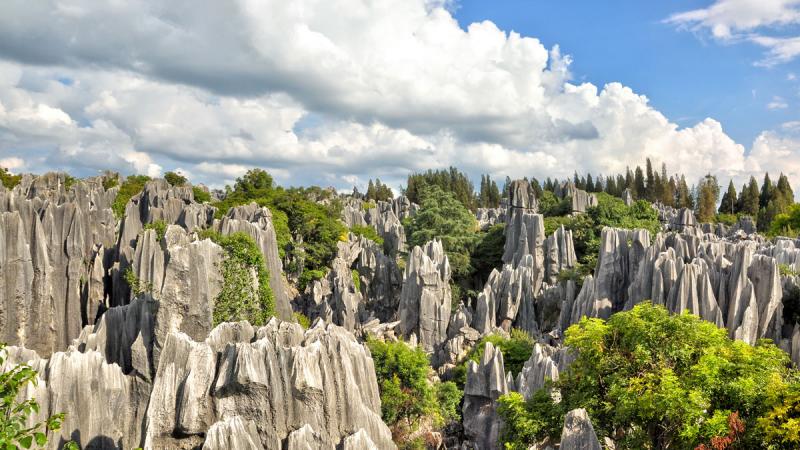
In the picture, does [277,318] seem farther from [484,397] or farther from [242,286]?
[484,397]

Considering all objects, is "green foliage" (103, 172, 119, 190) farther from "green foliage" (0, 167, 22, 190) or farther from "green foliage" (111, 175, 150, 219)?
"green foliage" (0, 167, 22, 190)

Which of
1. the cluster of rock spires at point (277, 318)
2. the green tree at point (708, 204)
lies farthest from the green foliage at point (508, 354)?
the green tree at point (708, 204)

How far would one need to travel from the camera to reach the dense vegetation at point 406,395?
23328 mm

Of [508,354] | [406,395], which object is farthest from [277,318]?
[508,354]

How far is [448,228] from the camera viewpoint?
49.9 metres

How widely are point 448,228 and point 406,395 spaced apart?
2762 centimetres

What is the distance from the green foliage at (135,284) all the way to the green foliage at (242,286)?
3.37m

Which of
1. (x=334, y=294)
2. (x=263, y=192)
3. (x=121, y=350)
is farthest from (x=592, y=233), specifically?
(x=121, y=350)

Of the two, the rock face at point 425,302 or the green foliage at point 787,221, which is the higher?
the green foliage at point 787,221

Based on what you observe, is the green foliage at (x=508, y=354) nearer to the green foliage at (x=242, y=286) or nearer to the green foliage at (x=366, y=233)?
the green foliage at (x=242, y=286)

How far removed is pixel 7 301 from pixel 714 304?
3367cm

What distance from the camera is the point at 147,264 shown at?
26.9 meters

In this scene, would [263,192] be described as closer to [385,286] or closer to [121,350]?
[385,286]

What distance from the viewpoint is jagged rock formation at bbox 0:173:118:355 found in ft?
83.5
